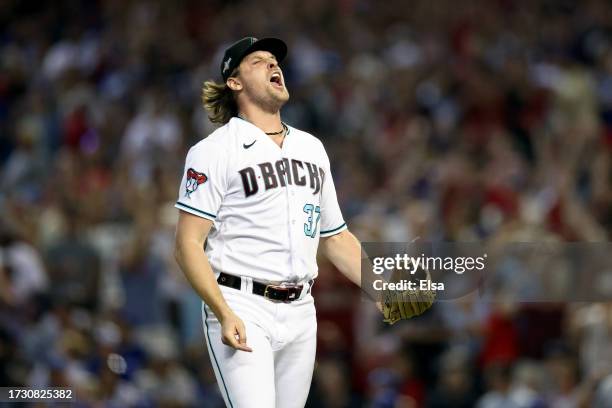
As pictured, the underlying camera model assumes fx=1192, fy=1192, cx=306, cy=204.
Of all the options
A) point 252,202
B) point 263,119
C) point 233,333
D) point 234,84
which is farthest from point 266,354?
point 234,84

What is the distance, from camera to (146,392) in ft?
29.1

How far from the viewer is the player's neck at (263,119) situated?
513 centimetres

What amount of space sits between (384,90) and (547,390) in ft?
14.1

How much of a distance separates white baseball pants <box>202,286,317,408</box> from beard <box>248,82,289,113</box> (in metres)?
0.82

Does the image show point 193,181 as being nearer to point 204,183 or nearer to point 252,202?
point 204,183

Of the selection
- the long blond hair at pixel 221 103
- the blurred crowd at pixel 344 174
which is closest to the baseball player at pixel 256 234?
the long blond hair at pixel 221 103

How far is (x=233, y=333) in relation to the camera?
4559 mm

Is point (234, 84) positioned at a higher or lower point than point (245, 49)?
lower

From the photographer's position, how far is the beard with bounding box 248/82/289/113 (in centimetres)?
509

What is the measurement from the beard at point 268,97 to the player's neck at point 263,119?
0.02 metres

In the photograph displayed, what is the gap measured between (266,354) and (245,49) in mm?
1326

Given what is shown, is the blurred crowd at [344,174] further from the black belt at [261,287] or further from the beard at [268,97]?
the beard at [268,97]

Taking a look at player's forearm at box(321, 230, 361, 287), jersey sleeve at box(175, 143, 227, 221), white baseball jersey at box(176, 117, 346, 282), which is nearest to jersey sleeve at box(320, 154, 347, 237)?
player's forearm at box(321, 230, 361, 287)

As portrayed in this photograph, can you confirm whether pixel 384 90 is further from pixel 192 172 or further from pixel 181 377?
pixel 192 172
